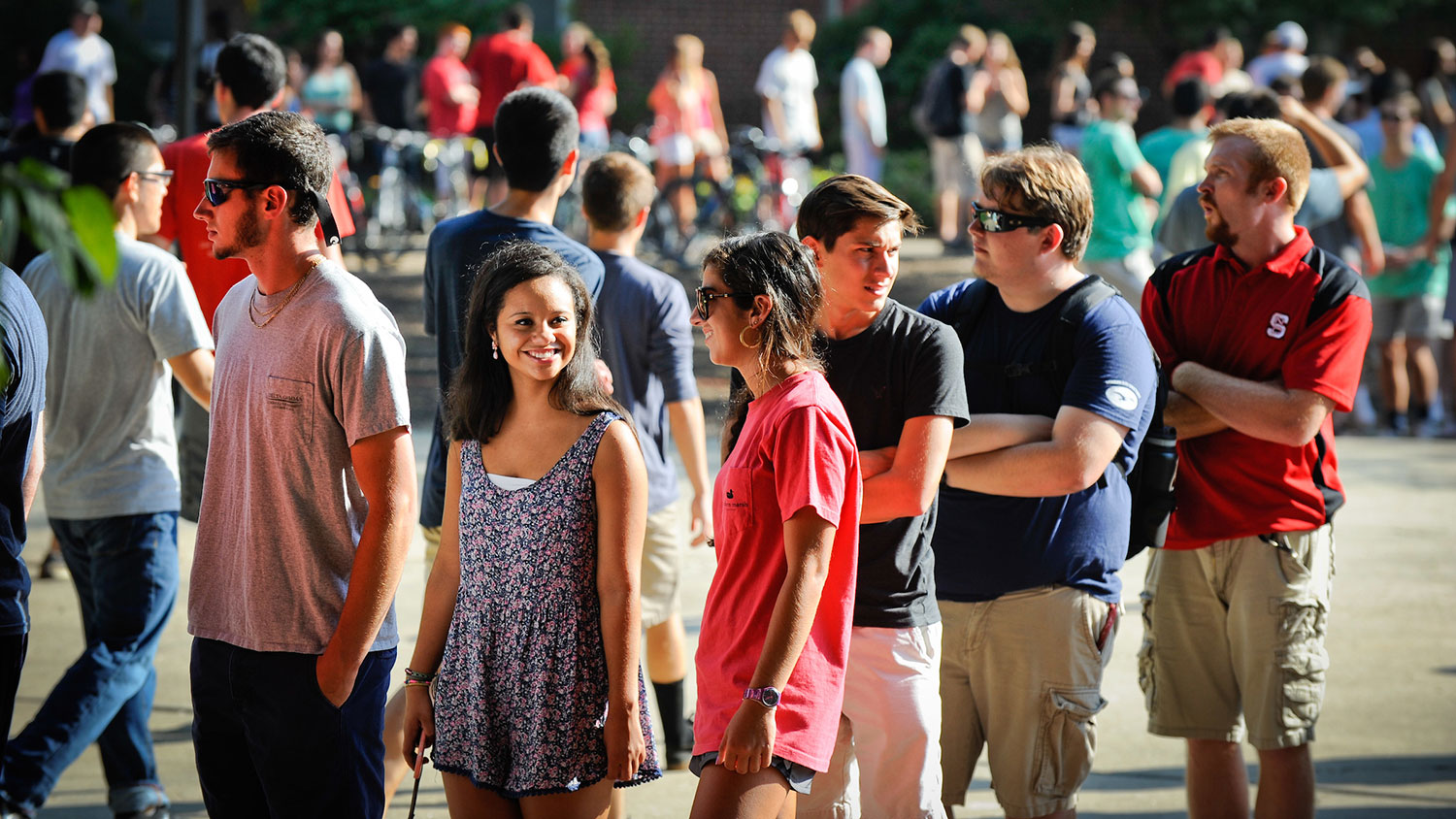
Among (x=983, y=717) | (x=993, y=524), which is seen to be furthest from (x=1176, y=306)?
(x=983, y=717)

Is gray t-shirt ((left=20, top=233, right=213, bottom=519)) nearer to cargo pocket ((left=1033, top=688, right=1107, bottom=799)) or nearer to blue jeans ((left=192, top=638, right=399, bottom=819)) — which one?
blue jeans ((left=192, top=638, right=399, bottom=819))

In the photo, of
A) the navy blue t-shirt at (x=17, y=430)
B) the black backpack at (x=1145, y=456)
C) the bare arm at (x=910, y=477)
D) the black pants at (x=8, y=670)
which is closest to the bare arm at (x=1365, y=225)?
the black backpack at (x=1145, y=456)

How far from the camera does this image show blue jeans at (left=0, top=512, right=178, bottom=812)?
398cm

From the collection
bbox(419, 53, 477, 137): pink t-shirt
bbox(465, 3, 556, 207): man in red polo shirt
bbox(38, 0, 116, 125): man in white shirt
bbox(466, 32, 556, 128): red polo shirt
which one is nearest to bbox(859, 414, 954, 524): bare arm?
bbox(465, 3, 556, 207): man in red polo shirt

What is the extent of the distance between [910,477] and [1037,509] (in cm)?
55

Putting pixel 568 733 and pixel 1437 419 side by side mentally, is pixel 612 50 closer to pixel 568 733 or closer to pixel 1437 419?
pixel 1437 419

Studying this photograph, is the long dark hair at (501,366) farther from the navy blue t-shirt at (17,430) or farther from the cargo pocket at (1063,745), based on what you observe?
the cargo pocket at (1063,745)

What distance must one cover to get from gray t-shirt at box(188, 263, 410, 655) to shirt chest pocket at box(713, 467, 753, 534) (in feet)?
2.25

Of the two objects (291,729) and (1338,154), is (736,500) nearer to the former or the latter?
(291,729)

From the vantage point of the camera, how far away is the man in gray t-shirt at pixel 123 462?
4.13m

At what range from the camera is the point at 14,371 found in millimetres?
2982

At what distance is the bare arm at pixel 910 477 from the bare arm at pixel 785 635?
1.03ft

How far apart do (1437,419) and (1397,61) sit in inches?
582

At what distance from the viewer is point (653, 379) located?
477 cm
